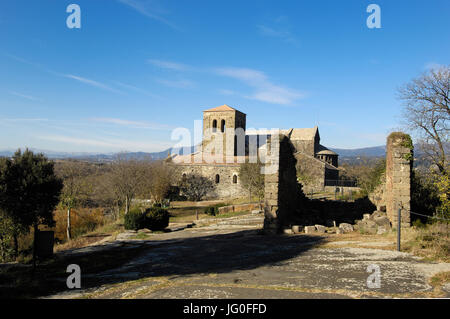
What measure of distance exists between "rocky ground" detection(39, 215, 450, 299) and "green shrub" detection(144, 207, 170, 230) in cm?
551

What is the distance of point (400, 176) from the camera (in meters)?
11.9

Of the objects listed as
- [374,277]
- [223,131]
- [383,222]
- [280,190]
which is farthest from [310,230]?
[223,131]

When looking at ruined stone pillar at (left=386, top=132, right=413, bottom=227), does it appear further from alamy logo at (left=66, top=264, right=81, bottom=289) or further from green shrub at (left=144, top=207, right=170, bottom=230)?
green shrub at (left=144, top=207, right=170, bottom=230)

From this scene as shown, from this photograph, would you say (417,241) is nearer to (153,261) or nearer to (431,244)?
(431,244)

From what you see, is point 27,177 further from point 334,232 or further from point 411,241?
point 411,241

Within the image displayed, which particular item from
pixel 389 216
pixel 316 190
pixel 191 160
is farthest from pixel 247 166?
pixel 389 216

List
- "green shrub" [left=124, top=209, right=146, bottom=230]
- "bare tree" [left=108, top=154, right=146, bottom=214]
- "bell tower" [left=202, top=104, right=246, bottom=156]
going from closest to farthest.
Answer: "green shrub" [left=124, top=209, right=146, bottom=230], "bare tree" [left=108, top=154, right=146, bottom=214], "bell tower" [left=202, top=104, right=246, bottom=156]

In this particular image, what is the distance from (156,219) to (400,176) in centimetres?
1107

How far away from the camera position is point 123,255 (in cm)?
980

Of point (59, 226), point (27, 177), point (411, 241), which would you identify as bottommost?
point (59, 226)

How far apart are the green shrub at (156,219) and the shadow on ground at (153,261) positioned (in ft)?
13.8

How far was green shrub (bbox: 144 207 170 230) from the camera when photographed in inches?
648

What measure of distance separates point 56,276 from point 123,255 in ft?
8.71

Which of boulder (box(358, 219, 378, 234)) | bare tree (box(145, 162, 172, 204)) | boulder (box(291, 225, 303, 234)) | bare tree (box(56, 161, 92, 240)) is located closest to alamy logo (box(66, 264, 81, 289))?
boulder (box(291, 225, 303, 234))
